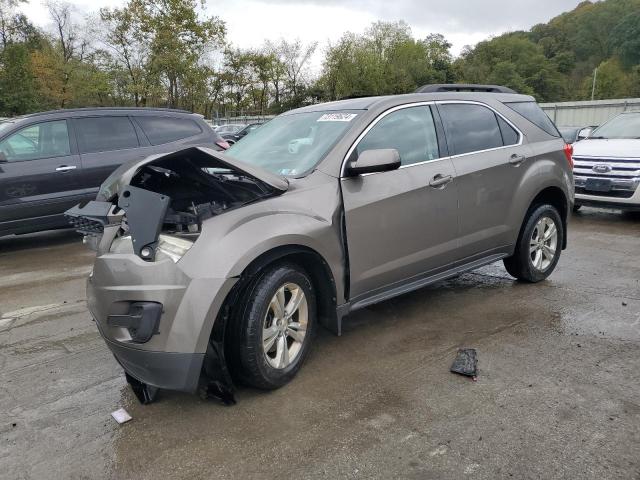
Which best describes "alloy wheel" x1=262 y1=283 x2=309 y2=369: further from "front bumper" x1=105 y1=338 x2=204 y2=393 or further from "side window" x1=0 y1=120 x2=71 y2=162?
"side window" x1=0 y1=120 x2=71 y2=162

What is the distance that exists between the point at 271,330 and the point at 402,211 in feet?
4.38

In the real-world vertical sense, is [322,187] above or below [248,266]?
above

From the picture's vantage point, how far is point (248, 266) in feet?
9.41

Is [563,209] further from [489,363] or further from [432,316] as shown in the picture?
[489,363]

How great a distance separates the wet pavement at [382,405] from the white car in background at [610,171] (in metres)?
3.79

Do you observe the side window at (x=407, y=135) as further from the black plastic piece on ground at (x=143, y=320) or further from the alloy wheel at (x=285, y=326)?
the black plastic piece on ground at (x=143, y=320)

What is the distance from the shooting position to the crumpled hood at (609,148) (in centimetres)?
796

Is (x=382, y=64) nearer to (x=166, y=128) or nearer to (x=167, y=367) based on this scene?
(x=166, y=128)

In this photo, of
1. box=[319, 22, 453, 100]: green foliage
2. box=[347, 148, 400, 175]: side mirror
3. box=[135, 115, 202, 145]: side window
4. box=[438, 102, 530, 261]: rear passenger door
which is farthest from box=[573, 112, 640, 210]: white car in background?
box=[319, 22, 453, 100]: green foliage

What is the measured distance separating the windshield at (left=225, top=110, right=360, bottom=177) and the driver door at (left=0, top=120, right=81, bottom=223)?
12.3 feet

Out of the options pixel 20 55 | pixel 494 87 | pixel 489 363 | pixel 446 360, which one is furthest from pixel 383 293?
pixel 20 55

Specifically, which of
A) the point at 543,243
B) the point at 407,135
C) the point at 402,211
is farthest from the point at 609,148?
the point at 402,211

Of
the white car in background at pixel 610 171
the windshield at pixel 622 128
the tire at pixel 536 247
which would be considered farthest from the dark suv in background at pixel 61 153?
the windshield at pixel 622 128

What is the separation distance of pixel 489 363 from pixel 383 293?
2.80 feet
